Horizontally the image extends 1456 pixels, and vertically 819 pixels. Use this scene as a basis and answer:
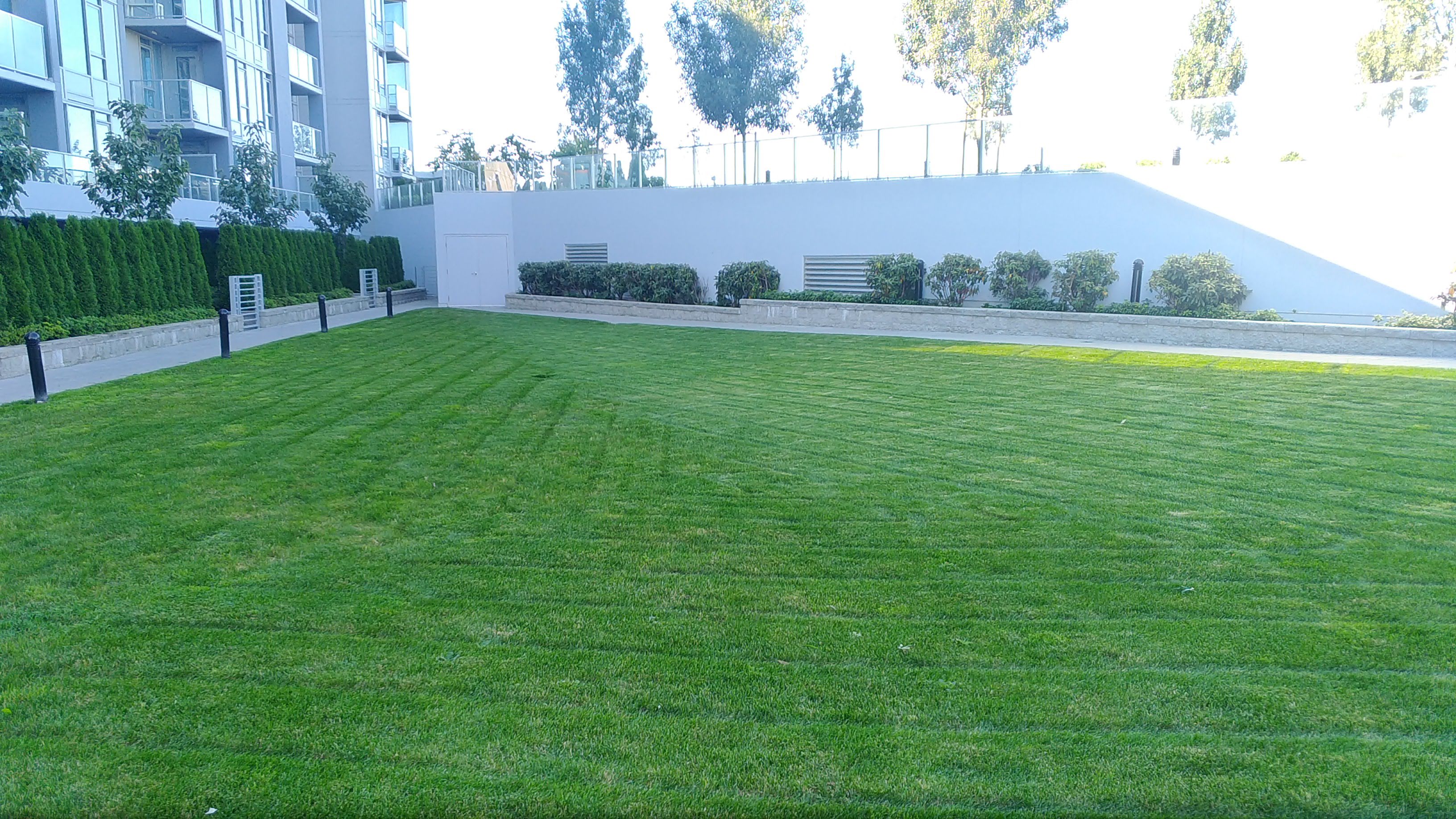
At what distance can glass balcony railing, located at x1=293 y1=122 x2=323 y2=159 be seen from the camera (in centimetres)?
3581

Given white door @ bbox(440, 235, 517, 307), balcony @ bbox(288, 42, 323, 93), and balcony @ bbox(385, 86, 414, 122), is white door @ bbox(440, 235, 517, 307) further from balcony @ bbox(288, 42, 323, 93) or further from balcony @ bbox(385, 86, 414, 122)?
balcony @ bbox(385, 86, 414, 122)

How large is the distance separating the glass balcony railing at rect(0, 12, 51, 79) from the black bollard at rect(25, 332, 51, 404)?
1401 centimetres

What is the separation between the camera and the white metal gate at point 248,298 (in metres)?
22.3

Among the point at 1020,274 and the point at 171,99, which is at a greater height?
the point at 171,99

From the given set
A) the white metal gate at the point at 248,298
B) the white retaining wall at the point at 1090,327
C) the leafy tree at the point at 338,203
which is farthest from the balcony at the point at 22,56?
the white retaining wall at the point at 1090,327

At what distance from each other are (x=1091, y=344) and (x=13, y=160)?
1883cm

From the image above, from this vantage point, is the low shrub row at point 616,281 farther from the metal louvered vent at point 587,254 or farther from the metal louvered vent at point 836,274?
the metal louvered vent at point 836,274

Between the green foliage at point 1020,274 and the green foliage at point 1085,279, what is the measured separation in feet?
1.77

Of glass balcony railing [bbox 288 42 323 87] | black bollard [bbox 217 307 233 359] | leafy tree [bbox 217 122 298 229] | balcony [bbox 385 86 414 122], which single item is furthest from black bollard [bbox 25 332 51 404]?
balcony [bbox 385 86 414 122]

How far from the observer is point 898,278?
2211 cm

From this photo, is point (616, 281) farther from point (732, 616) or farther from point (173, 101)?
point (732, 616)

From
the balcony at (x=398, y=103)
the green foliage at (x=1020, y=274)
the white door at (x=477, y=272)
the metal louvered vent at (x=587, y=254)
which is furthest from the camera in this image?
the balcony at (x=398, y=103)

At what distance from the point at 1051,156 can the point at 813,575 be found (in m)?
17.8

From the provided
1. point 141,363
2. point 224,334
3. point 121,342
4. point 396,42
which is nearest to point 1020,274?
point 224,334
